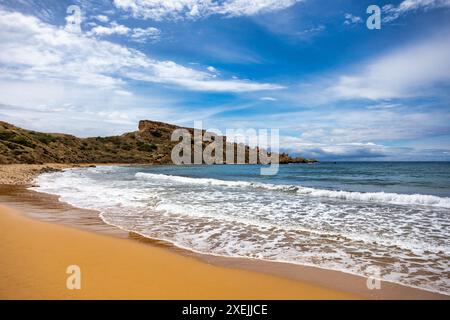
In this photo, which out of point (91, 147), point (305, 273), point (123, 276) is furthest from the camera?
point (91, 147)

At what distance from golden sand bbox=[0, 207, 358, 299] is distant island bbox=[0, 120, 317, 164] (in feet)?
126

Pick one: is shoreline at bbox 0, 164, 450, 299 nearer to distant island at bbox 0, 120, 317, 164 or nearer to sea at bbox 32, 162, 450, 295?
sea at bbox 32, 162, 450, 295

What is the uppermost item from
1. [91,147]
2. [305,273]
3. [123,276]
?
[91,147]

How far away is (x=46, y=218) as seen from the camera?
8398 millimetres

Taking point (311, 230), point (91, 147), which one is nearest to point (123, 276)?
point (311, 230)

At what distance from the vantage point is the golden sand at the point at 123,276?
12.2 feet

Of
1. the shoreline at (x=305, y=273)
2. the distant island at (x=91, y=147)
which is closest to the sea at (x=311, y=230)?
the shoreline at (x=305, y=273)

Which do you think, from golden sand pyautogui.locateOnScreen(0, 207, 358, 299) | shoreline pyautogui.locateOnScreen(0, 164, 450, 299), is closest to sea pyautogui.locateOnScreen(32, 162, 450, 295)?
shoreline pyautogui.locateOnScreen(0, 164, 450, 299)

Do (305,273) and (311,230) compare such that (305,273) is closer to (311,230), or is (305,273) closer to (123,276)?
(123,276)

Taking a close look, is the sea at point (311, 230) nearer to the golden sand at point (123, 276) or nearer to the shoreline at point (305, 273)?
the shoreline at point (305, 273)

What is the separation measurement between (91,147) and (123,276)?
260ft

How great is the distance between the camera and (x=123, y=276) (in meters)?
4.25

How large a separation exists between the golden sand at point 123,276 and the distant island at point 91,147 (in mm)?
38317
